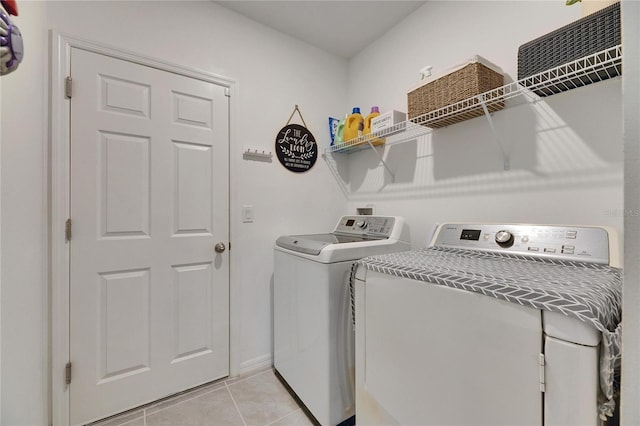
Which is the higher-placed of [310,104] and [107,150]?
[310,104]

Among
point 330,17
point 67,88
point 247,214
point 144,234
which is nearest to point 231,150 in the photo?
point 247,214

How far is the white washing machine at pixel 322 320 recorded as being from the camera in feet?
4.47

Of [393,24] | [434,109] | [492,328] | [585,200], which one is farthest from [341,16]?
[492,328]

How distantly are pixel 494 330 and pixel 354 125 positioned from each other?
1.75 metres

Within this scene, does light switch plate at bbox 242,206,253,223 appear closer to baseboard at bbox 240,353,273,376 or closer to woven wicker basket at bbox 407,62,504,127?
baseboard at bbox 240,353,273,376

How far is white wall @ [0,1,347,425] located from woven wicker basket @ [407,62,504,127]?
38.0 inches

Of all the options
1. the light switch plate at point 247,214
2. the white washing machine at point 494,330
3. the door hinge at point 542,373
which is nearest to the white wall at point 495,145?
the white washing machine at point 494,330

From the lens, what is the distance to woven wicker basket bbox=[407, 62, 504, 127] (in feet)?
4.27

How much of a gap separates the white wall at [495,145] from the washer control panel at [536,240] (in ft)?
0.79

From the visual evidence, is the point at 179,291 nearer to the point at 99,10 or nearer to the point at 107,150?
the point at 107,150

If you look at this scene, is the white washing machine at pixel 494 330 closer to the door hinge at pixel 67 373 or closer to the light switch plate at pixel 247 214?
the light switch plate at pixel 247 214

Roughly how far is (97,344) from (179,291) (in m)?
0.46

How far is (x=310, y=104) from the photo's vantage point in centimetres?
228

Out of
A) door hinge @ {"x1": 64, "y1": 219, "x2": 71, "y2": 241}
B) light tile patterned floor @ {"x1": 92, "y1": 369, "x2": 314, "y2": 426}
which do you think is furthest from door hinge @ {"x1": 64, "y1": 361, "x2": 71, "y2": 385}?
door hinge @ {"x1": 64, "y1": 219, "x2": 71, "y2": 241}
